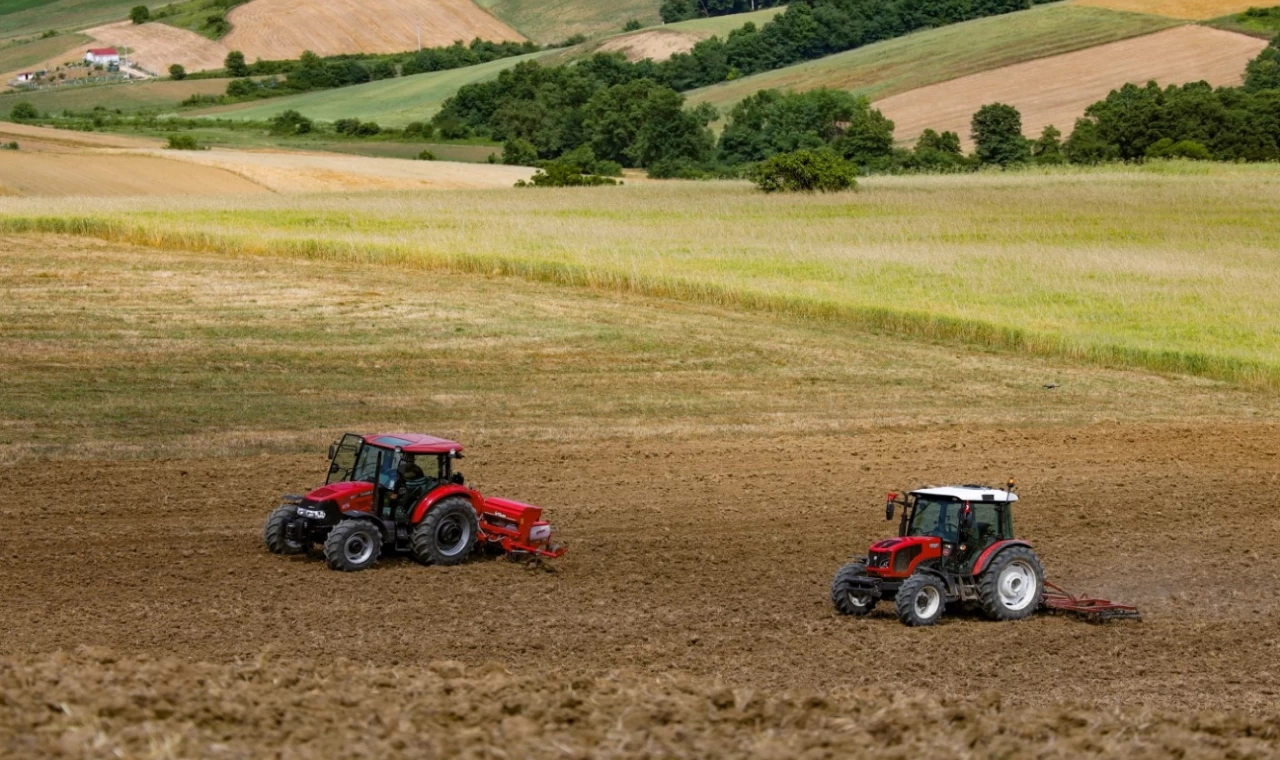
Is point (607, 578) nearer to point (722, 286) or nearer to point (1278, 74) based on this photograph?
point (722, 286)

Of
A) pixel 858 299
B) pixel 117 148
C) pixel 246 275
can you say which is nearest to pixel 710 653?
pixel 858 299

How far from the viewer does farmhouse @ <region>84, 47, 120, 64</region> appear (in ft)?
415

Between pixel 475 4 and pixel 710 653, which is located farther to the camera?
pixel 475 4

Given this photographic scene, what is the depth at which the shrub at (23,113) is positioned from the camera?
349 ft

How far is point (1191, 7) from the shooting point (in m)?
107

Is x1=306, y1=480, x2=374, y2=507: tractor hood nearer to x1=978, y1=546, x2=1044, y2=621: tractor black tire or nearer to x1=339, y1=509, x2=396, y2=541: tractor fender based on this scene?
x1=339, y1=509, x2=396, y2=541: tractor fender

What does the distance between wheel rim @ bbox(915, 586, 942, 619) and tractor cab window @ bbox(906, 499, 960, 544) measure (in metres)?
0.58

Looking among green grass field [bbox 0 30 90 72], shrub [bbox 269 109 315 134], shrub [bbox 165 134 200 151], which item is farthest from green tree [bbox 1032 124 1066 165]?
green grass field [bbox 0 30 90 72]

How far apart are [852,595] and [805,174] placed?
163ft

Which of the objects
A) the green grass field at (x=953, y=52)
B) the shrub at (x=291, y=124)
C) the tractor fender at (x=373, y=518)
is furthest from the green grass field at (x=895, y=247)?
the shrub at (x=291, y=124)

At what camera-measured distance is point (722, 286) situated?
1500 inches

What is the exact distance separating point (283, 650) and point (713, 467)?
975 cm

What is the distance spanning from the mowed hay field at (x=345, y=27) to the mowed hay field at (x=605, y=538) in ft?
330

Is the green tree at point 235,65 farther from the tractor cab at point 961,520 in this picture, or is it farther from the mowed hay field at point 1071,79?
the tractor cab at point 961,520
